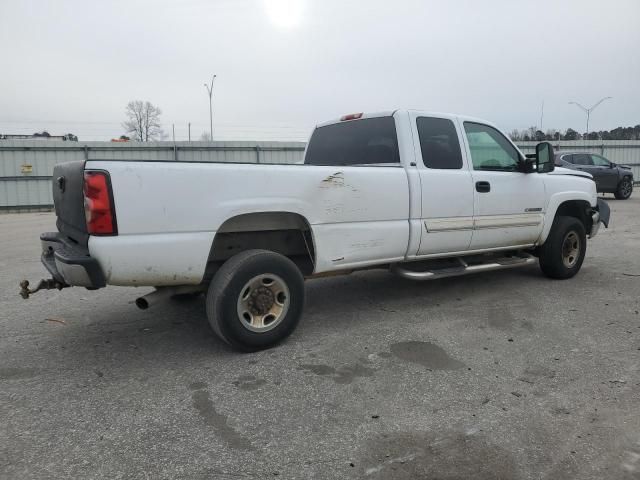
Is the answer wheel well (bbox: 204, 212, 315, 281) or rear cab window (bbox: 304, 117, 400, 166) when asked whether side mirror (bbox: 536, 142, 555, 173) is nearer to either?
rear cab window (bbox: 304, 117, 400, 166)

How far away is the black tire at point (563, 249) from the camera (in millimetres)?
5879

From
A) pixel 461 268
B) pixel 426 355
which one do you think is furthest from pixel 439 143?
pixel 426 355

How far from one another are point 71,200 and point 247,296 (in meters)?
1.44

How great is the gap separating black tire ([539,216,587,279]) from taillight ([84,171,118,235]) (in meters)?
4.92

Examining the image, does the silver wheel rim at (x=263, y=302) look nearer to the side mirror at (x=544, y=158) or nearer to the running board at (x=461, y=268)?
the running board at (x=461, y=268)

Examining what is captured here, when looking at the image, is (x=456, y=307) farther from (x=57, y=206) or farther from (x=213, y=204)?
(x=57, y=206)

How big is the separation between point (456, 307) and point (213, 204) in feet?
9.16

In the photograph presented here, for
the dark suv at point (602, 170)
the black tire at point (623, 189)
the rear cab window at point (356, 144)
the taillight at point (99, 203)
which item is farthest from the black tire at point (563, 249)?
the black tire at point (623, 189)

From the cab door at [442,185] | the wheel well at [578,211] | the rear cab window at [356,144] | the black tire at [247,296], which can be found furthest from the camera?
the wheel well at [578,211]

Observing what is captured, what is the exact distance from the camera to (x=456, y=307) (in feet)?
16.3

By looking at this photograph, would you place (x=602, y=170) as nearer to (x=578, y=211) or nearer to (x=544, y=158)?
(x=578, y=211)

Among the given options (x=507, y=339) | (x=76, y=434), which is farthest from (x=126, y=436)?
(x=507, y=339)

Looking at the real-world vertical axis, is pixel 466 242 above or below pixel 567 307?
above

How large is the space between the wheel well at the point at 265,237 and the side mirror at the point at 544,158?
297 cm
